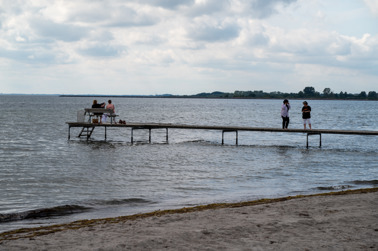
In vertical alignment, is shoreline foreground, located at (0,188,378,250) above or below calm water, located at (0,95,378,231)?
above

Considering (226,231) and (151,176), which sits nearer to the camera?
(226,231)

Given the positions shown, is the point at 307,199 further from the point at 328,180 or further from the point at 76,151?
the point at 76,151

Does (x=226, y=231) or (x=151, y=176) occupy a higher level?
(x=226, y=231)

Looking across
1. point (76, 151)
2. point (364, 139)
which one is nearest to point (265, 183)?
point (76, 151)

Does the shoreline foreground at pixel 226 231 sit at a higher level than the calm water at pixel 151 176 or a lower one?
higher

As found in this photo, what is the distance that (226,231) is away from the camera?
790cm

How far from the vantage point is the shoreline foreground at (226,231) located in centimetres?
707

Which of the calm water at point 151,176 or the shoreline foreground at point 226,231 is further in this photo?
the calm water at point 151,176

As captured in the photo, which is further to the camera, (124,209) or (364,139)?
(364,139)

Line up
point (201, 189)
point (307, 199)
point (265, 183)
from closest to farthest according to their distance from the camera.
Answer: point (307, 199) → point (201, 189) → point (265, 183)

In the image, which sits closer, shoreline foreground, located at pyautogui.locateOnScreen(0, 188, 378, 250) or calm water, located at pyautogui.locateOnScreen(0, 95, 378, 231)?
shoreline foreground, located at pyautogui.locateOnScreen(0, 188, 378, 250)

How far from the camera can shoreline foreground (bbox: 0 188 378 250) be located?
707 centimetres

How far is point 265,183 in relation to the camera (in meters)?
15.5

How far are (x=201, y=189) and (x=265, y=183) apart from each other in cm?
268
